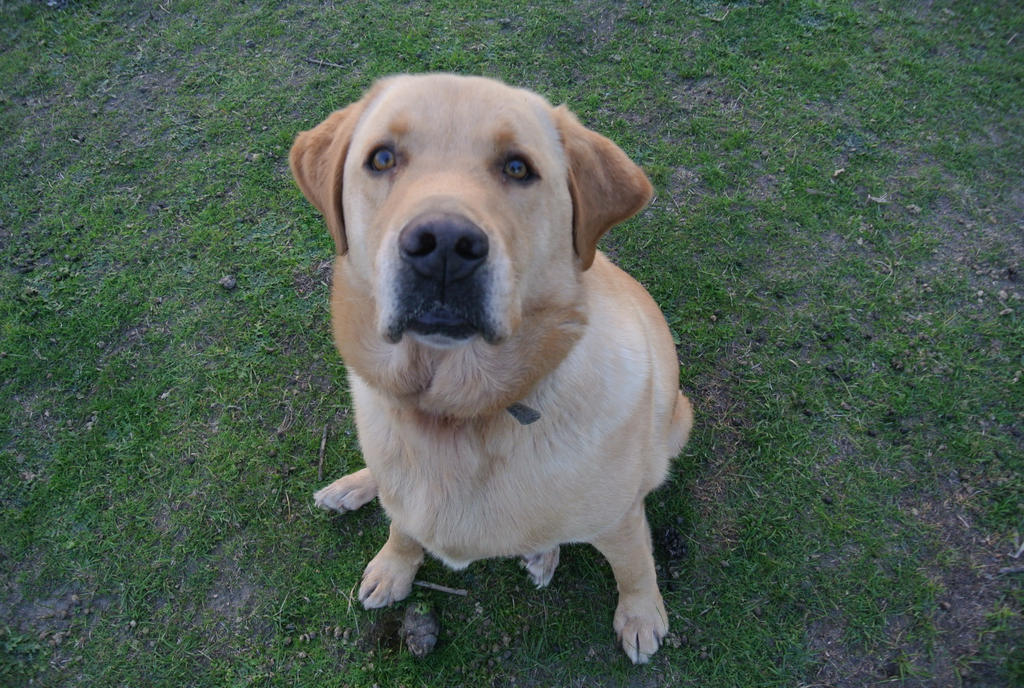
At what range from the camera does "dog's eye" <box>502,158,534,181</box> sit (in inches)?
87.9

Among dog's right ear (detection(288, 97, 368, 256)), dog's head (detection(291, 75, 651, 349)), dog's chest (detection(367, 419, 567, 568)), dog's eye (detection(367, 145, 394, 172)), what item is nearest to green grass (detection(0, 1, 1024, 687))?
dog's chest (detection(367, 419, 567, 568))

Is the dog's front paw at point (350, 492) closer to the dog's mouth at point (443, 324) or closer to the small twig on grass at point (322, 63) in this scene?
the dog's mouth at point (443, 324)

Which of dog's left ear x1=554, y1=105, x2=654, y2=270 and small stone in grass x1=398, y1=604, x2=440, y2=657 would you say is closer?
dog's left ear x1=554, y1=105, x2=654, y2=270

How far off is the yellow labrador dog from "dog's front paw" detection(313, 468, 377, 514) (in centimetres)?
96

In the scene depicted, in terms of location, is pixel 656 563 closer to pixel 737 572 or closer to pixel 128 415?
pixel 737 572

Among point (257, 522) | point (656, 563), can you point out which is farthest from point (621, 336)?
point (257, 522)

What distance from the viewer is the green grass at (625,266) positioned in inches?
132

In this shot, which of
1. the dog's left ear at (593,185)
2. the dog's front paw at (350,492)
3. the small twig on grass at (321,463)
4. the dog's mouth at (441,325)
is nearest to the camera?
the dog's mouth at (441,325)

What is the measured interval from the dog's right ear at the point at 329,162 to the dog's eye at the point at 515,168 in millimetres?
695

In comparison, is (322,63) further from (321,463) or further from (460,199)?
(460,199)

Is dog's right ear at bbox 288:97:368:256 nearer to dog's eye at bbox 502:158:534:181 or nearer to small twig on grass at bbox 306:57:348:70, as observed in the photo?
dog's eye at bbox 502:158:534:181

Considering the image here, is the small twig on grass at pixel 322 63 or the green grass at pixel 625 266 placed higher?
the small twig on grass at pixel 322 63

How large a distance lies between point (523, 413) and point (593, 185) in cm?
96

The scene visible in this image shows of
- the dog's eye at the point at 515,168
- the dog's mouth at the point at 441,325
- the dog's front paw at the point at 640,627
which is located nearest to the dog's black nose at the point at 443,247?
the dog's mouth at the point at 441,325
